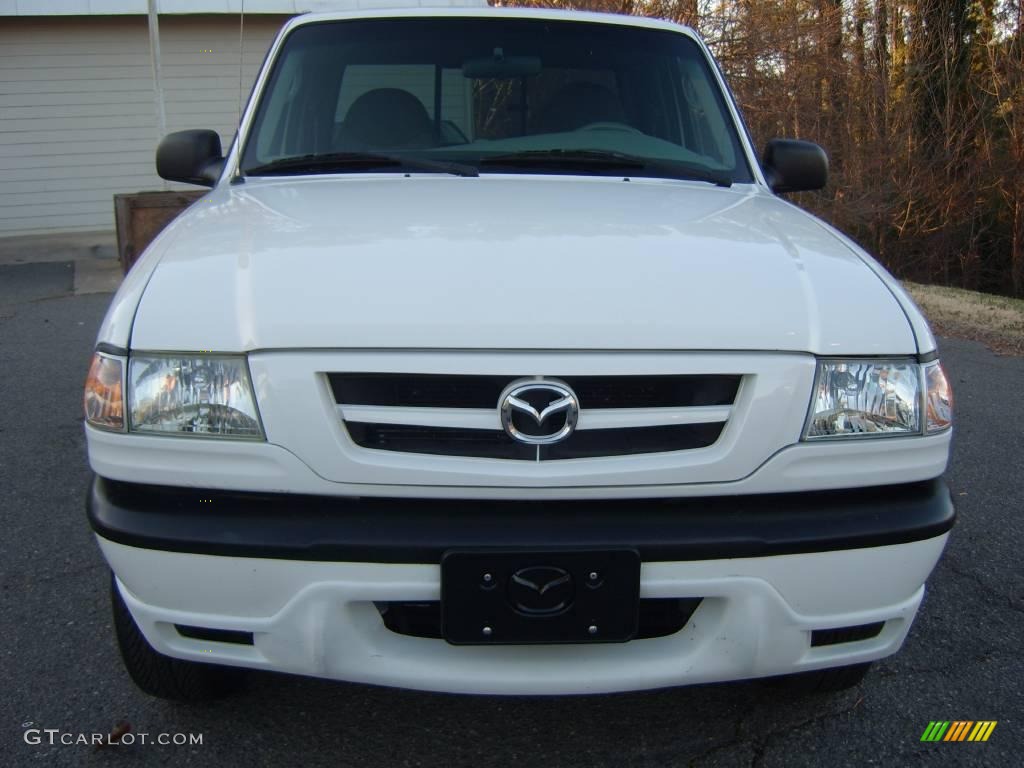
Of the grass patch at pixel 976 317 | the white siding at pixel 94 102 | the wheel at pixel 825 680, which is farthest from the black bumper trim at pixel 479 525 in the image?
the white siding at pixel 94 102

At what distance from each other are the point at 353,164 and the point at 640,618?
1609mm

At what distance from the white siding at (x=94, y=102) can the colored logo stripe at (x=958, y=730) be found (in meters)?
12.8

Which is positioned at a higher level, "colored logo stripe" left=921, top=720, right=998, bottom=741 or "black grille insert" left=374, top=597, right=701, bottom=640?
"black grille insert" left=374, top=597, right=701, bottom=640

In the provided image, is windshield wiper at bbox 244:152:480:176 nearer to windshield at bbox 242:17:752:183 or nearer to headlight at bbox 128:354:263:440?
windshield at bbox 242:17:752:183

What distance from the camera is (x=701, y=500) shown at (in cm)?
184

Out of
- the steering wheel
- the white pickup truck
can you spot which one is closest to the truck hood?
the white pickup truck

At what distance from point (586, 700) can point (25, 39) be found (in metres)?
13.6

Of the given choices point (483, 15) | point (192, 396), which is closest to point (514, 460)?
point (192, 396)

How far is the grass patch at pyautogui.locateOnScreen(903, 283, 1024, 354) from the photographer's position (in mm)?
6957

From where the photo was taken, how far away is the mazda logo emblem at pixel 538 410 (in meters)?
1.75

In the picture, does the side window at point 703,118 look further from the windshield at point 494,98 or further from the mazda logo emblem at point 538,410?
the mazda logo emblem at point 538,410

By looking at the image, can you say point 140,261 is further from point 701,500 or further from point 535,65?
point 535,65

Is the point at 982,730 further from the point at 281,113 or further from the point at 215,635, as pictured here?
the point at 281,113

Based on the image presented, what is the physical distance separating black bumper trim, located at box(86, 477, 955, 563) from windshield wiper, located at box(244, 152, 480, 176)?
1280mm
